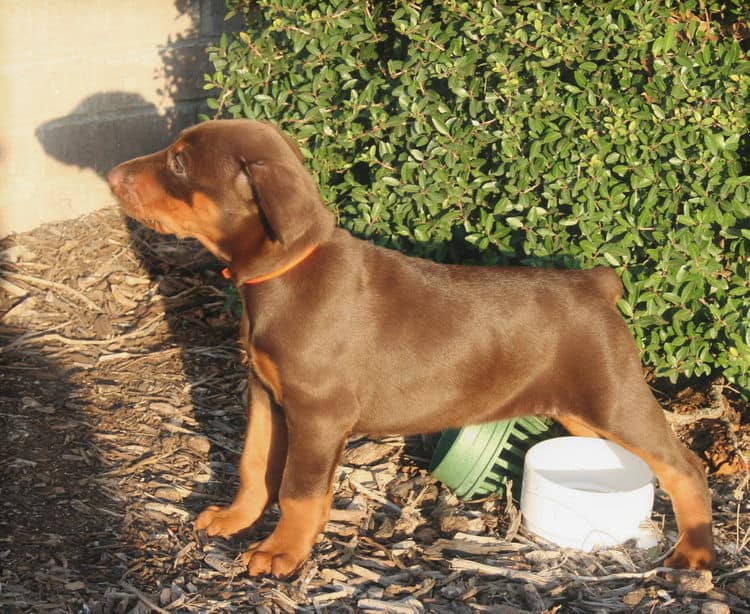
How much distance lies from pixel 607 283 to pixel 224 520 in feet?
6.43

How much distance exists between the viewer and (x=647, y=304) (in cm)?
497

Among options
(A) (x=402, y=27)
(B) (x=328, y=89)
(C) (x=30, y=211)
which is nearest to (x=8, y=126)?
(C) (x=30, y=211)

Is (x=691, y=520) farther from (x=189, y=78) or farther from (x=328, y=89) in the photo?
(x=189, y=78)

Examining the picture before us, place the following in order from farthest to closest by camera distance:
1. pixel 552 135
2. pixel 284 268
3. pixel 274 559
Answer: pixel 552 135 < pixel 274 559 < pixel 284 268

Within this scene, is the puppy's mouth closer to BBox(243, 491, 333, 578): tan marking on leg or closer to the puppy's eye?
the puppy's eye

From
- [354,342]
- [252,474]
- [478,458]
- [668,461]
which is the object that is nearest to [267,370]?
[354,342]

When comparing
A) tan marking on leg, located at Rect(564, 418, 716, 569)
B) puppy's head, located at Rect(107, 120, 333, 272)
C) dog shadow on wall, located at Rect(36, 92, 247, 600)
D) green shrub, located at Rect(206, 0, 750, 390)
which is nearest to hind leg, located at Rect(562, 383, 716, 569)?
tan marking on leg, located at Rect(564, 418, 716, 569)

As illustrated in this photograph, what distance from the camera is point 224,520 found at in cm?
450

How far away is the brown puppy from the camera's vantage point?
4055 millimetres

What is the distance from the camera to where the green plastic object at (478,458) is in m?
4.80

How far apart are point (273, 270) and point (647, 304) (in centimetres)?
195

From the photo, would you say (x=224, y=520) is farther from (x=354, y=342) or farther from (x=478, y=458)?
(x=478, y=458)

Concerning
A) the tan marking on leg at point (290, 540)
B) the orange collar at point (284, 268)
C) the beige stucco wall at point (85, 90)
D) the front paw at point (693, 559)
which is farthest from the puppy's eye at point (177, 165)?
the beige stucco wall at point (85, 90)

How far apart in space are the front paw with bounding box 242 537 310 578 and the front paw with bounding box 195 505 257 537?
27cm
